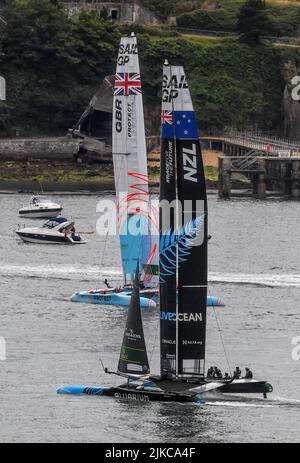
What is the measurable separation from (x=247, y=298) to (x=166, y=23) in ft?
289

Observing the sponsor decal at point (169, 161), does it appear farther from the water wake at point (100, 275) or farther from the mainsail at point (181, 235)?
the water wake at point (100, 275)

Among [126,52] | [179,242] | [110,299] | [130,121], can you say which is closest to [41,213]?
[126,52]

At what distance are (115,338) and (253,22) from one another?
9598 centimetres

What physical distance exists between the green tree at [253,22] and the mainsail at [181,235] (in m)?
104

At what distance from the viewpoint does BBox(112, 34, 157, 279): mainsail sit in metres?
74.9

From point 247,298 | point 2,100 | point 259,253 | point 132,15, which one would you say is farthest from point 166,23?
point 247,298

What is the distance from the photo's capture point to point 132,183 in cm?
7494

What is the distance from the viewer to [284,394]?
56.2m

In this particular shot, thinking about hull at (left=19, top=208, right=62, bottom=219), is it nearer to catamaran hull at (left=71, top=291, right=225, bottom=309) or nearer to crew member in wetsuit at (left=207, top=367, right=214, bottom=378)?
catamaran hull at (left=71, top=291, right=225, bottom=309)

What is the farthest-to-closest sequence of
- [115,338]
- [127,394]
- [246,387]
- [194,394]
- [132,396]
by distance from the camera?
[115,338], [127,394], [132,396], [246,387], [194,394]

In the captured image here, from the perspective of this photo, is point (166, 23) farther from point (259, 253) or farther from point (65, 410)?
point (65, 410)

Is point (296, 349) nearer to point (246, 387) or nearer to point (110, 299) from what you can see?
point (246, 387)

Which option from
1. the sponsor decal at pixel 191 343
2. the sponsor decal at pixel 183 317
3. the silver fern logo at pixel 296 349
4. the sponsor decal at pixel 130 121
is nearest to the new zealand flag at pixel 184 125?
the sponsor decal at pixel 183 317

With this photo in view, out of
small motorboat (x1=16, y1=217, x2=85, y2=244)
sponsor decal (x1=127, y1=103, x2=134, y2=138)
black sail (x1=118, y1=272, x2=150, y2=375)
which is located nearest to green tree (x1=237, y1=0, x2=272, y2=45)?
small motorboat (x1=16, y1=217, x2=85, y2=244)
